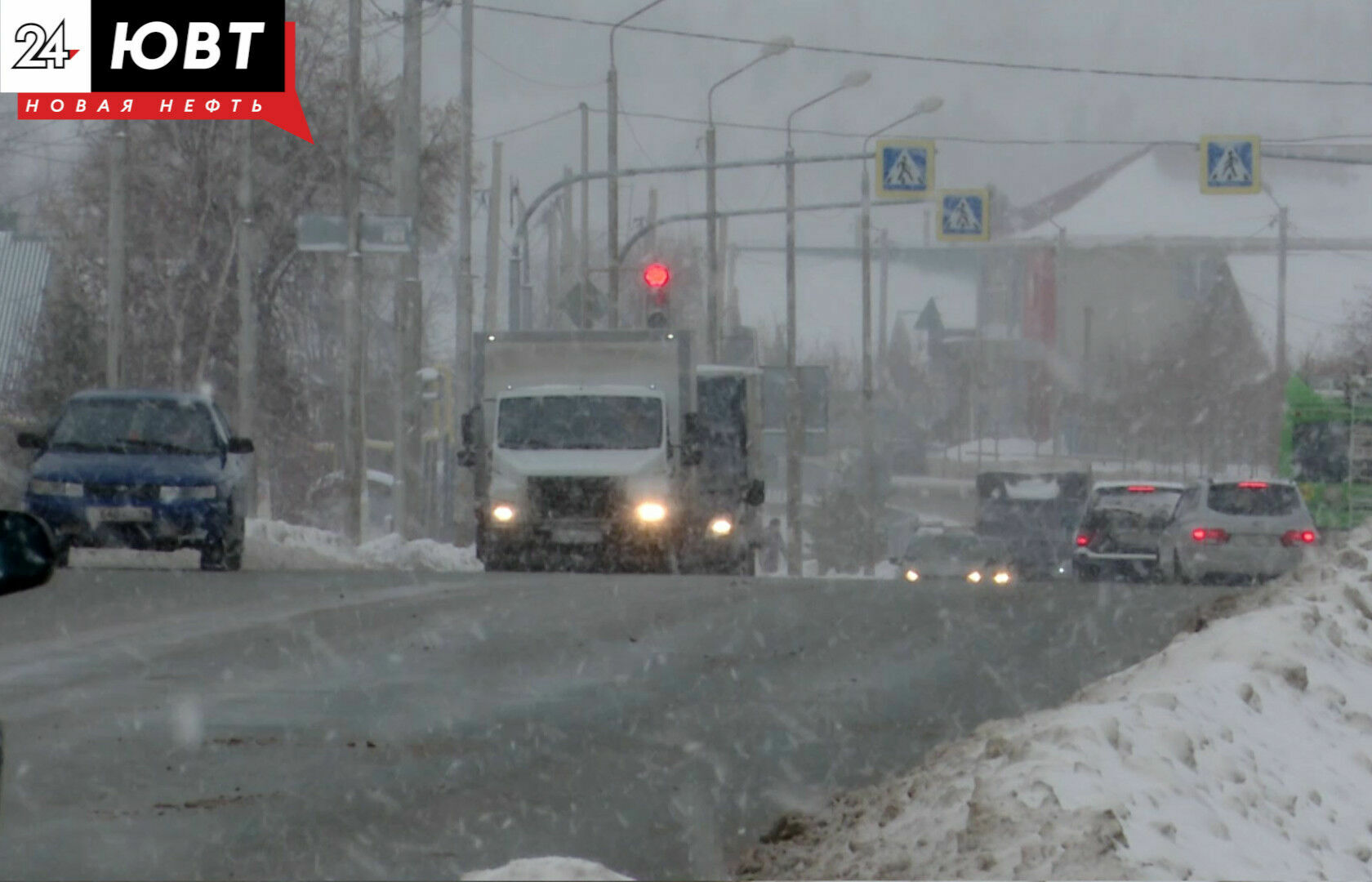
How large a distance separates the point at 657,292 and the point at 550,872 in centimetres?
2827

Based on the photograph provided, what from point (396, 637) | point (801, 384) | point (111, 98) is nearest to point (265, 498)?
point (801, 384)

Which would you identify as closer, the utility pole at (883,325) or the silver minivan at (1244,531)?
the silver minivan at (1244,531)

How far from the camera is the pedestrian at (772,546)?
44.6m

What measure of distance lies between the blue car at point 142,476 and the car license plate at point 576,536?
14.7ft

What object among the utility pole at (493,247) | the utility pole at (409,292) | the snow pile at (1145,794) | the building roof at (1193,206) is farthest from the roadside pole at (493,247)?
the building roof at (1193,206)

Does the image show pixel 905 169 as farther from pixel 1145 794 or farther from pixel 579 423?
pixel 1145 794

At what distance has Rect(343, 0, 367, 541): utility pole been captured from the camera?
3027 centimetres

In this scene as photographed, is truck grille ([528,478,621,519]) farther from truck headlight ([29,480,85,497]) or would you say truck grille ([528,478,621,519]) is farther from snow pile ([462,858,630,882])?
snow pile ([462,858,630,882])

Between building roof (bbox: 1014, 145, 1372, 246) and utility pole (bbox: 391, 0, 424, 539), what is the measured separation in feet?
254

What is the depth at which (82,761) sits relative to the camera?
29.1ft

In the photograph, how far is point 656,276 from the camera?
32219 millimetres

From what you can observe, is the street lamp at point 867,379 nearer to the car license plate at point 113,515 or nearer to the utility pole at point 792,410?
the utility pole at point 792,410

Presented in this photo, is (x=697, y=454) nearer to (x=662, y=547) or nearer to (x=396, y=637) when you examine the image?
(x=662, y=547)

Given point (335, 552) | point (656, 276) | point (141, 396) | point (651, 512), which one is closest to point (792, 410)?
point (656, 276)
